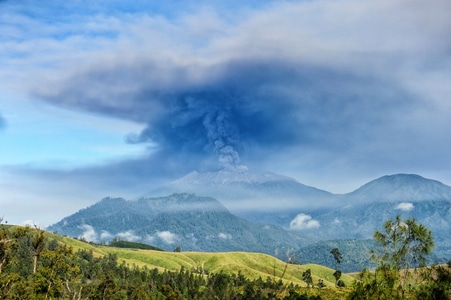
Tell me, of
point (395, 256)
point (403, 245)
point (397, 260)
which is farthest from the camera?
point (403, 245)

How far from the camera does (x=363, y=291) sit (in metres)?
68.7

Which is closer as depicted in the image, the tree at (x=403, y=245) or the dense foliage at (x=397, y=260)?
the dense foliage at (x=397, y=260)

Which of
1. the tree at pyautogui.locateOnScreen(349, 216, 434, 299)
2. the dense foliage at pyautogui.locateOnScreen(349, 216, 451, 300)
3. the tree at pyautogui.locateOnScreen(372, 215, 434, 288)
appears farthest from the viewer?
the tree at pyautogui.locateOnScreen(372, 215, 434, 288)

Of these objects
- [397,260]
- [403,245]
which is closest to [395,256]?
[397,260]

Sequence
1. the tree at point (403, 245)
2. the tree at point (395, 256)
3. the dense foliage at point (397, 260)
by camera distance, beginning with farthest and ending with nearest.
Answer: the tree at point (403, 245) → the dense foliage at point (397, 260) → the tree at point (395, 256)

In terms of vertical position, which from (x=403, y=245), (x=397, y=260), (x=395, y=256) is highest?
(x=403, y=245)

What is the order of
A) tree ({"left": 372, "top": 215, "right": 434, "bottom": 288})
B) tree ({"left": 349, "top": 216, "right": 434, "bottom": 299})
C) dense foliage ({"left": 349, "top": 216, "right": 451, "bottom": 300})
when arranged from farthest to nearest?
tree ({"left": 372, "top": 215, "right": 434, "bottom": 288}) → dense foliage ({"left": 349, "top": 216, "right": 451, "bottom": 300}) → tree ({"left": 349, "top": 216, "right": 434, "bottom": 299})

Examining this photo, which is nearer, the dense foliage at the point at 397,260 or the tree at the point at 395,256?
the tree at the point at 395,256

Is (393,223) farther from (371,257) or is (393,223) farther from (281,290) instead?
(281,290)

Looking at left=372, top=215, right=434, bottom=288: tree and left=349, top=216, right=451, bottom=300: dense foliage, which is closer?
left=349, top=216, right=451, bottom=300: dense foliage

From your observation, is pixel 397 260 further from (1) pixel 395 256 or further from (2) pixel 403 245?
(2) pixel 403 245

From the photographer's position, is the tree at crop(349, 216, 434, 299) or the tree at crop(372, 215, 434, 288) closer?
the tree at crop(349, 216, 434, 299)

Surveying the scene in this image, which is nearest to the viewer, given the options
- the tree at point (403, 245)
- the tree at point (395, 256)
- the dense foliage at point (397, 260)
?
the tree at point (395, 256)

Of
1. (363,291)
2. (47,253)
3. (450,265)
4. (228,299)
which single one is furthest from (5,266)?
(228,299)
